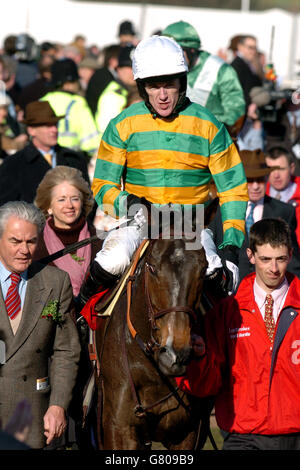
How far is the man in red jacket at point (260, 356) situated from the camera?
533 cm

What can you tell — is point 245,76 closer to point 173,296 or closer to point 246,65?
point 246,65

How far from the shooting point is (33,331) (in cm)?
546

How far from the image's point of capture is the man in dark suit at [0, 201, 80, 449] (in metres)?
5.40

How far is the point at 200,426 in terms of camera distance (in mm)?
5699

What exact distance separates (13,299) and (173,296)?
1099mm

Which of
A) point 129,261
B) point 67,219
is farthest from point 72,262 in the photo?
point 129,261

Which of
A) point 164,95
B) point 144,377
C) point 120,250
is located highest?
point 164,95

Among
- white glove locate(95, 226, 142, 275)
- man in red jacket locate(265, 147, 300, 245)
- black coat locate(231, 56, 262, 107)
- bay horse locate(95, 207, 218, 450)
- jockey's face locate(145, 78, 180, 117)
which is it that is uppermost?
black coat locate(231, 56, 262, 107)

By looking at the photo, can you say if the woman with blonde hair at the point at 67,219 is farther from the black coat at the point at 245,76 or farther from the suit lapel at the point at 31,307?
the black coat at the point at 245,76

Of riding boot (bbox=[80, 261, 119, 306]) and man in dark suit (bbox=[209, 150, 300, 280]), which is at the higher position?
man in dark suit (bbox=[209, 150, 300, 280])

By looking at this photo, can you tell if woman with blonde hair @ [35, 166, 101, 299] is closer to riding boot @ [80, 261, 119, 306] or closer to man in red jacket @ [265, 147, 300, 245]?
riding boot @ [80, 261, 119, 306]

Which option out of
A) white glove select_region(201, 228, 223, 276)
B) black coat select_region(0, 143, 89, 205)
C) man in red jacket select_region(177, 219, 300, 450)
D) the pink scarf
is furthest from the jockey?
black coat select_region(0, 143, 89, 205)

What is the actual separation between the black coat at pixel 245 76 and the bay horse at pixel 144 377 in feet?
23.7
